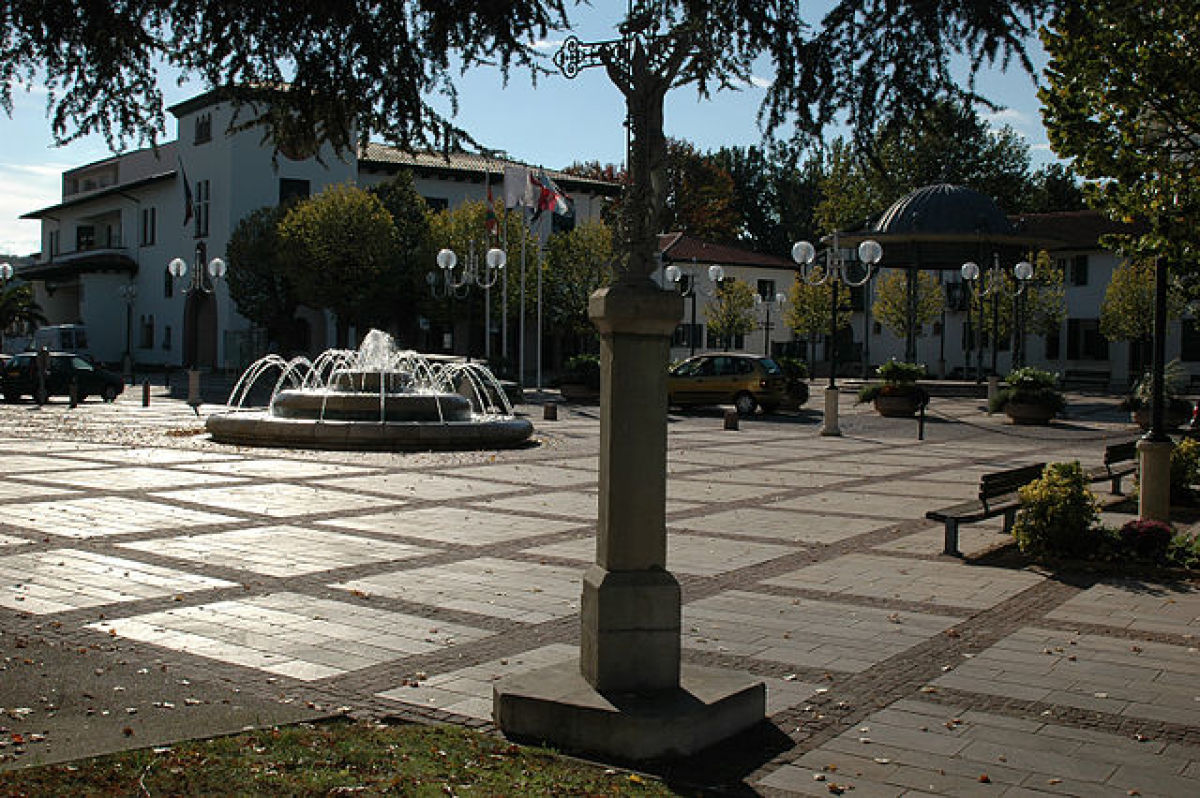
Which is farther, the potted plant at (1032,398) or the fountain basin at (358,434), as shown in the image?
the potted plant at (1032,398)

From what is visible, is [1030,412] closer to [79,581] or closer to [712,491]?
[712,491]

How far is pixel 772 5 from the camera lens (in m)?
4.11

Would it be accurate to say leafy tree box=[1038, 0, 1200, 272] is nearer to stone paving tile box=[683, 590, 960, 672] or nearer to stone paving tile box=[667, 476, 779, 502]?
Result: stone paving tile box=[683, 590, 960, 672]

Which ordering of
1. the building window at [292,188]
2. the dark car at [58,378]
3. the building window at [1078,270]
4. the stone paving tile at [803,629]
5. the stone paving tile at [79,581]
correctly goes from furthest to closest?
the building window at [1078,270]
the building window at [292,188]
the dark car at [58,378]
the stone paving tile at [79,581]
the stone paving tile at [803,629]

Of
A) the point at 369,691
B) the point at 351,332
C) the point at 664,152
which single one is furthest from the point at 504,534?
the point at 351,332

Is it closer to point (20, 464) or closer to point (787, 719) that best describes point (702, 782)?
point (787, 719)

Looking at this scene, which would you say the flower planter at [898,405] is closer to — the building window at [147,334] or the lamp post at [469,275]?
the lamp post at [469,275]

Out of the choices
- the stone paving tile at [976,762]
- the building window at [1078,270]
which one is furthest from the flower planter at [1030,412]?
the building window at [1078,270]

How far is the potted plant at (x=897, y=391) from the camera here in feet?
101

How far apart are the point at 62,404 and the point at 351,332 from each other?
22.5 metres

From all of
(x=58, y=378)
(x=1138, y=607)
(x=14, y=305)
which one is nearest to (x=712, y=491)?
(x=1138, y=607)

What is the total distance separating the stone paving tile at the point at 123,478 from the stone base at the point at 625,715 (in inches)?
385

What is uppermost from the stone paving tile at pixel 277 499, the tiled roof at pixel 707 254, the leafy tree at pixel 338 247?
the tiled roof at pixel 707 254

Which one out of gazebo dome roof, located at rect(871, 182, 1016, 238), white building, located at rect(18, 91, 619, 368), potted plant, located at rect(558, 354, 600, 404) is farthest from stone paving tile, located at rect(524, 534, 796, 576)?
white building, located at rect(18, 91, 619, 368)
